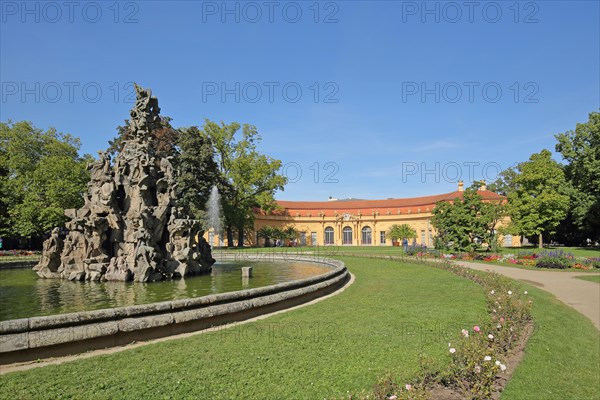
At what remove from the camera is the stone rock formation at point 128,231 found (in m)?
12.9

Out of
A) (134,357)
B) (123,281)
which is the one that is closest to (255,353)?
(134,357)

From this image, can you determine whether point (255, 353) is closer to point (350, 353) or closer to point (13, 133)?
point (350, 353)

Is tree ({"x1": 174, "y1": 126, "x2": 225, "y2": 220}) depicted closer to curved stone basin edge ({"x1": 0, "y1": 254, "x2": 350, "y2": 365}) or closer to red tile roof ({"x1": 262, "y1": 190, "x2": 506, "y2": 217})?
red tile roof ({"x1": 262, "y1": 190, "x2": 506, "y2": 217})

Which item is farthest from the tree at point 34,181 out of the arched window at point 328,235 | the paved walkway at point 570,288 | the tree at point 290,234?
the arched window at point 328,235

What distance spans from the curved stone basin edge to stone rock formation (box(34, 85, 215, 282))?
5.48 metres

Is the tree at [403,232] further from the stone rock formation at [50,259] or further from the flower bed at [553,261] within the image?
the stone rock formation at [50,259]

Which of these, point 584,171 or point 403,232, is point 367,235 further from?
point 584,171

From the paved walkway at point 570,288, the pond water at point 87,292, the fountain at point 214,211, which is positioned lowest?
the paved walkway at point 570,288

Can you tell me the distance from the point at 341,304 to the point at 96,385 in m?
6.41

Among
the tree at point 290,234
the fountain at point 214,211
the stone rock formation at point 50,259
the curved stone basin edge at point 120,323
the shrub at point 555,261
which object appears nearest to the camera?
the curved stone basin edge at point 120,323

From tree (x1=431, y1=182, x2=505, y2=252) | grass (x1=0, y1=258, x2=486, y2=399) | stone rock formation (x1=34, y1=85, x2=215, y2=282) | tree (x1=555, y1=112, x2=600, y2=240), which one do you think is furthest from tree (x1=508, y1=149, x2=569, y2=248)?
stone rock formation (x1=34, y1=85, x2=215, y2=282)

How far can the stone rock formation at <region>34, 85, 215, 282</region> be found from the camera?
12.9 m

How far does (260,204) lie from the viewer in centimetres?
4762

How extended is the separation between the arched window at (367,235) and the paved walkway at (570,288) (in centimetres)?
4913
